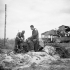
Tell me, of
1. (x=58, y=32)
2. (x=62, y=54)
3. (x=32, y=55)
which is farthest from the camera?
(x=58, y=32)

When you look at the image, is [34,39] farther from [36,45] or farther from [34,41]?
[36,45]

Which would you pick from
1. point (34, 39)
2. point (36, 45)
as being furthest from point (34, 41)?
point (36, 45)

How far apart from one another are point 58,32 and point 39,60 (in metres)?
7.36

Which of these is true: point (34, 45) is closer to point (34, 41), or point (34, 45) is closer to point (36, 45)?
point (36, 45)

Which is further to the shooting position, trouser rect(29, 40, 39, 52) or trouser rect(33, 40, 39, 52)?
trouser rect(33, 40, 39, 52)

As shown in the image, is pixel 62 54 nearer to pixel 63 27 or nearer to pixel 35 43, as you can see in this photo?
pixel 35 43

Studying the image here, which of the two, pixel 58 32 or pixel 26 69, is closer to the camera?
pixel 26 69

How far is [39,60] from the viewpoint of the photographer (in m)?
6.10

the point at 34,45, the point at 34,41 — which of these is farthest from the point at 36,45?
the point at 34,41

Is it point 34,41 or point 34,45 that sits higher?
point 34,41

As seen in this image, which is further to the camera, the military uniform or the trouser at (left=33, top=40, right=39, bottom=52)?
the trouser at (left=33, top=40, right=39, bottom=52)

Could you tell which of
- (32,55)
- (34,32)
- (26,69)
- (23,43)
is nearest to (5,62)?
(26,69)

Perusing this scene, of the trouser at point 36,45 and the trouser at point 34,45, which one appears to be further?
the trouser at point 36,45

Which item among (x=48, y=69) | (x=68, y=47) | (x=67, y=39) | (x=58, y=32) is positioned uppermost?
(x=58, y=32)
